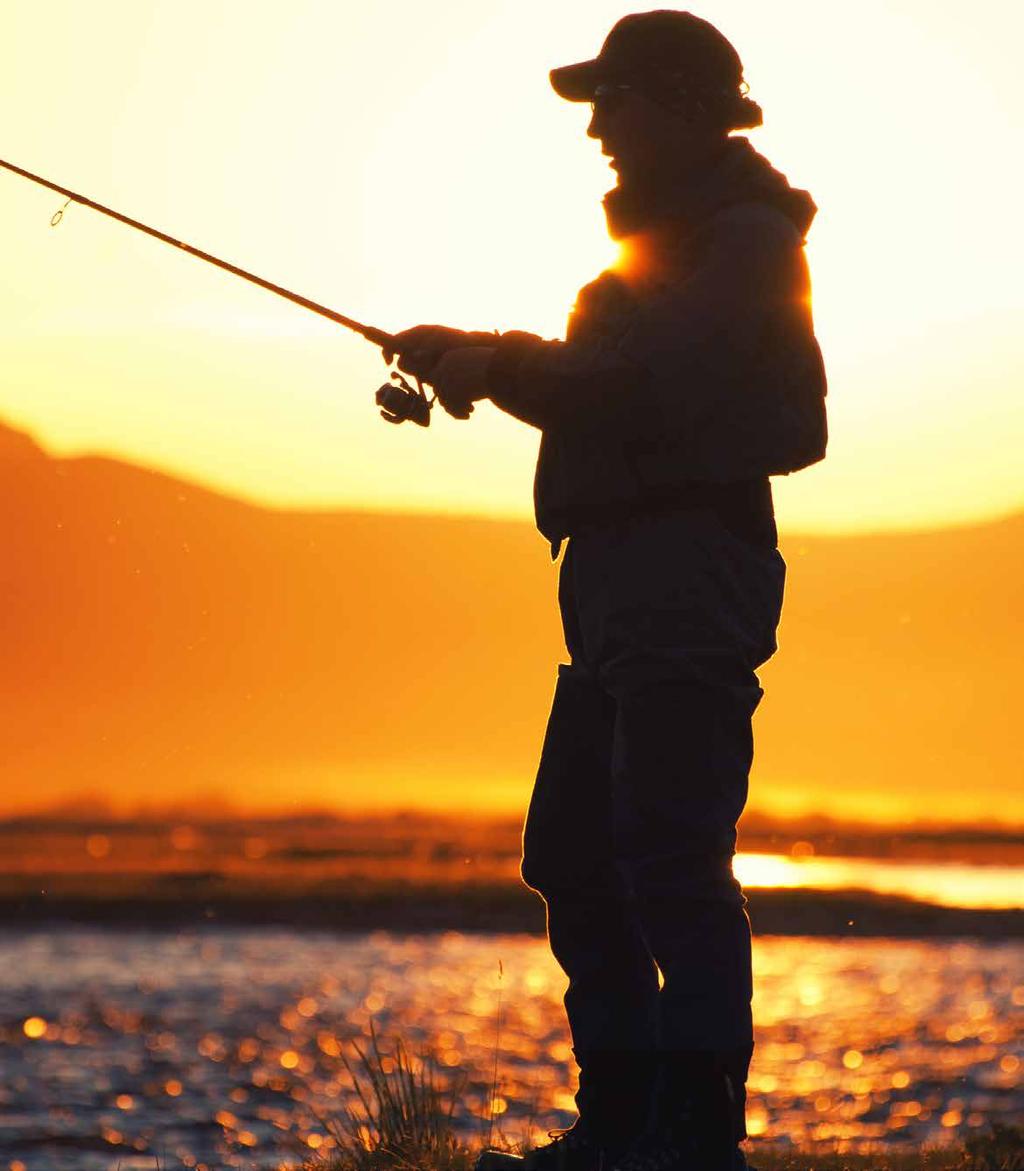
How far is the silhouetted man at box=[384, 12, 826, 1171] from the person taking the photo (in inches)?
194

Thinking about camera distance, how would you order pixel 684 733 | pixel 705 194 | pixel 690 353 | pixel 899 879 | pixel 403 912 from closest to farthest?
pixel 690 353 → pixel 684 733 → pixel 705 194 → pixel 403 912 → pixel 899 879

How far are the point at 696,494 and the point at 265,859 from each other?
58.7m

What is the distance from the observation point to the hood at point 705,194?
5090mm

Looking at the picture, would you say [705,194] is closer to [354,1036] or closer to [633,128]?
[633,128]

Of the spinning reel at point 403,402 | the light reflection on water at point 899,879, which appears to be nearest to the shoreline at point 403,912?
the light reflection on water at point 899,879

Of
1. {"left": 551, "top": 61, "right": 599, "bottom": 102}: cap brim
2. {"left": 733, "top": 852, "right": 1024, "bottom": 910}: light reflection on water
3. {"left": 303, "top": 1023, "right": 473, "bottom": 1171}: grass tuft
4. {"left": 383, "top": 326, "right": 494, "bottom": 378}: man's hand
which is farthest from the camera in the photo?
{"left": 733, "top": 852, "right": 1024, "bottom": 910}: light reflection on water

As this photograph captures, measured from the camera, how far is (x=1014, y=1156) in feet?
21.6

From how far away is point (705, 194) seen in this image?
200 inches

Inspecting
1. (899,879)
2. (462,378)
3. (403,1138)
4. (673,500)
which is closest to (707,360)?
(673,500)

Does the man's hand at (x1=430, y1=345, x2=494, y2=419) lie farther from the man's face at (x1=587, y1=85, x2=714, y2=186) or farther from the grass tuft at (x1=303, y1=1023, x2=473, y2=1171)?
the grass tuft at (x1=303, y1=1023, x2=473, y2=1171)

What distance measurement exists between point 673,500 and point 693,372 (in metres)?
0.32

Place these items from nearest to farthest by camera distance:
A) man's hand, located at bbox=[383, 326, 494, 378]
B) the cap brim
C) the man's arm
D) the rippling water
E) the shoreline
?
the man's arm, the cap brim, man's hand, located at bbox=[383, 326, 494, 378], the rippling water, the shoreline

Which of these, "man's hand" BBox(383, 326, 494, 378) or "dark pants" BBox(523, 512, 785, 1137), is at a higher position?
"man's hand" BBox(383, 326, 494, 378)

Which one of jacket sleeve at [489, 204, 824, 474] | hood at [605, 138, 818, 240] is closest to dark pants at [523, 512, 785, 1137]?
jacket sleeve at [489, 204, 824, 474]
